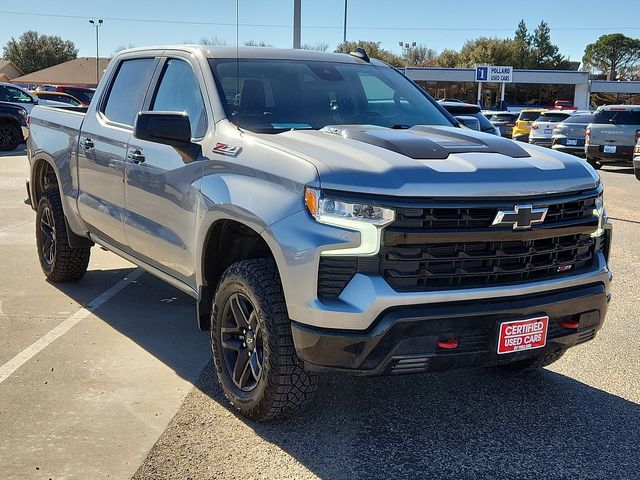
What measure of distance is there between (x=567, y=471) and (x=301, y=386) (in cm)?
129

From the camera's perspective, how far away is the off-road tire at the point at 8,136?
68.8ft

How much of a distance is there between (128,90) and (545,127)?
2123 centimetres

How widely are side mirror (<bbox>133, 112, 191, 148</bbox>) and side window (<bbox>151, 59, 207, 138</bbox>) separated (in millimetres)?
151

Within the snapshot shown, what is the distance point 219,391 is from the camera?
4.39m

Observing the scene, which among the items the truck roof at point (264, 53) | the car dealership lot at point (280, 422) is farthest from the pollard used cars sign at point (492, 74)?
the truck roof at point (264, 53)

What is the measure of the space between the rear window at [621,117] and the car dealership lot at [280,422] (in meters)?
14.0

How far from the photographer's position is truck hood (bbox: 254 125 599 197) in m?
3.33

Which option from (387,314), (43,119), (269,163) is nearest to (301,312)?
(387,314)

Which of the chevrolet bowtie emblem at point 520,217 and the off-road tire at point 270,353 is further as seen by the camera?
the off-road tire at point 270,353

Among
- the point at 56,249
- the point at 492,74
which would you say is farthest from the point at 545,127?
the point at 492,74

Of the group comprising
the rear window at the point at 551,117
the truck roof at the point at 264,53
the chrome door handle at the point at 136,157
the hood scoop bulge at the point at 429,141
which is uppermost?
the truck roof at the point at 264,53

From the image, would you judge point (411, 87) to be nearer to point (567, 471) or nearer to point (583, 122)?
point (567, 471)

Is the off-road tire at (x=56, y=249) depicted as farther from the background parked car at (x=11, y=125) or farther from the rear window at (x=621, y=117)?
the background parked car at (x=11, y=125)

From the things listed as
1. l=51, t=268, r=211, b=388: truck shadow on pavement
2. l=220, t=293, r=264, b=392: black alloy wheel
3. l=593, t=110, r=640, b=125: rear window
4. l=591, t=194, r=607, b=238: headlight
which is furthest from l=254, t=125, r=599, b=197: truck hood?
l=593, t=110, r=640, b=125: rear window
